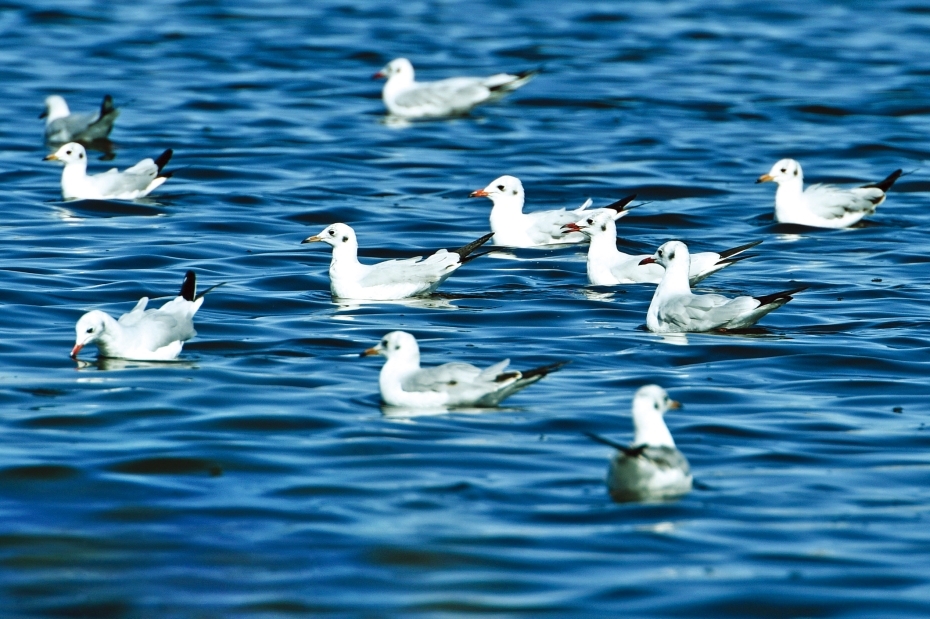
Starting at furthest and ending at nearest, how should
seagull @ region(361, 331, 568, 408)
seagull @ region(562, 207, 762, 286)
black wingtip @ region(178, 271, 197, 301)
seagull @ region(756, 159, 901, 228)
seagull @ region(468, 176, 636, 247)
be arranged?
1. seagull @ region(756, 159, 901, 228)
2. seagull @ region(468, 176, 636, 247)
3. seagull @ region(562, 207, 762, 286)
4. black wingtip @ region(178, 271, 197, 301)
5. seagull @ region(361, 331, 568, 408)

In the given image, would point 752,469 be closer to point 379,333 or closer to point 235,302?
point 379,333

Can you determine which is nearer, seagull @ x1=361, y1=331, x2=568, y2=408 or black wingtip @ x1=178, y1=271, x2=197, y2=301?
seagull @ x1=361, y1=331, x2=568, y2=408

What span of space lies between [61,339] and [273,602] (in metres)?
5.28

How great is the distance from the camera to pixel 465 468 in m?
9.13

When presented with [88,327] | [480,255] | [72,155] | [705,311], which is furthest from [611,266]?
[72,155]

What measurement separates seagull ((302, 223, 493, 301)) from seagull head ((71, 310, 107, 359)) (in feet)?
10.6

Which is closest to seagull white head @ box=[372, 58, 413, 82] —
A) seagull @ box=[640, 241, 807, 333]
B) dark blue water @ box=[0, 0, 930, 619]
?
dark blue water @ box=[0, 0, 930, 619]

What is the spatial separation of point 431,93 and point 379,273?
447 inches

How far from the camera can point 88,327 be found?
1100cm

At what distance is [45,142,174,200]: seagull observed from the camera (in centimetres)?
1852

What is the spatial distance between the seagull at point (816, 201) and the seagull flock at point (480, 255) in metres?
0.01

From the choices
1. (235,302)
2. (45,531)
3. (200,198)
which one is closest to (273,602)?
(45,531)

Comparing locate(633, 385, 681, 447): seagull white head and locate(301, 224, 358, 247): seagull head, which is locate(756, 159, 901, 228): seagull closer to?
locate(301, 224, 358, 247): seagull head

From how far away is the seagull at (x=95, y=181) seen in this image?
18516mm
